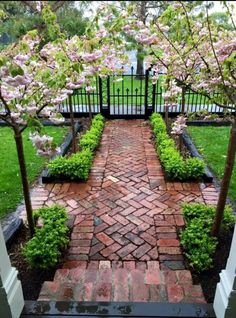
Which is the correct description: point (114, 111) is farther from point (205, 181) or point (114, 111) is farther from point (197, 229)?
point (197, 229)

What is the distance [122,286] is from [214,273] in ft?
2.88

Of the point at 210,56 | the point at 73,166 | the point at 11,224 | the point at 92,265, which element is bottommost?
the point at 92,265

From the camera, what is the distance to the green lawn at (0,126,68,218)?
13.7 ft

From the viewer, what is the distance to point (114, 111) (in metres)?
8.98

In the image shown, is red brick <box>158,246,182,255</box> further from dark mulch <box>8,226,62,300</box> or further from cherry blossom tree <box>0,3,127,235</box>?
cherry blossom tree <box>0,3,127,235</box>

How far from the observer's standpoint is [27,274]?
2.80 meters

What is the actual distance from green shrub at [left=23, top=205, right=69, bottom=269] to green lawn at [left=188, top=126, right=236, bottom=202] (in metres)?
2.46

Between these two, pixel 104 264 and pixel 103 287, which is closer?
pixel 103 287

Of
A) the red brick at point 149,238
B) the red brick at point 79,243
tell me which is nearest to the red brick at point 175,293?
the red brick at point 149,238

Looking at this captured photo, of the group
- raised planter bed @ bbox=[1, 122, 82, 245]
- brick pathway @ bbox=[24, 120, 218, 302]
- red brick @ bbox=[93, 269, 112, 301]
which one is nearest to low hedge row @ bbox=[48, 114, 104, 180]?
brick pathway @ bbox=[24, 120, 218, 302]

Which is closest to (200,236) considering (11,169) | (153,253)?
(153,253)

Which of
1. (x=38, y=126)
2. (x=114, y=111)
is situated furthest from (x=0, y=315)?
(x=114, y=111)

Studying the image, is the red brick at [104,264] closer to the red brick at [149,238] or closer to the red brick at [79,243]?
the red brick at [79,243]

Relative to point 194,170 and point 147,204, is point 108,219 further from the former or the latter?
point 194,170
